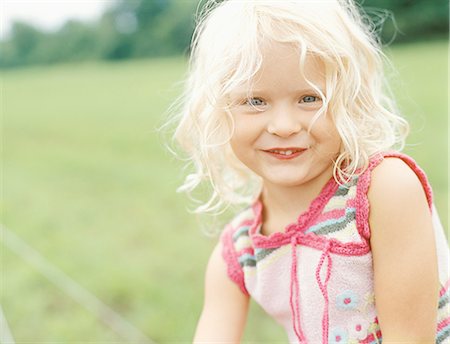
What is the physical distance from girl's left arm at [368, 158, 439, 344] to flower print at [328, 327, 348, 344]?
0.08 metres

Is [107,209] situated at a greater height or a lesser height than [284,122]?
lesser

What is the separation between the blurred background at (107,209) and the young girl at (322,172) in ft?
0.88

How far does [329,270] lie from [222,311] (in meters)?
0.26

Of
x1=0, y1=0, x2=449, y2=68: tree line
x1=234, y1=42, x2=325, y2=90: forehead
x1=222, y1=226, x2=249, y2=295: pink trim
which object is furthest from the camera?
x1=0, y1=0, x2=449, y2=68: tree line

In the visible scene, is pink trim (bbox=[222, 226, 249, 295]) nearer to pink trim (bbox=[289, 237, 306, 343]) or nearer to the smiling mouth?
pink trim (bbox=[289, 237, 306, 343])

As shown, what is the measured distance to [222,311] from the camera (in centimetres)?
132

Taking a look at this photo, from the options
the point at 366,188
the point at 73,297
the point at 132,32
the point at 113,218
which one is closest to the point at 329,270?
the point at 366,188

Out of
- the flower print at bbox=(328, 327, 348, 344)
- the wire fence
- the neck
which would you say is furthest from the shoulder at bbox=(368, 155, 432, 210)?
the wire fence

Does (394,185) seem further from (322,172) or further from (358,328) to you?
(358,328)

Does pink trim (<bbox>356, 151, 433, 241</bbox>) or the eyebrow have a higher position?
the eyebrow

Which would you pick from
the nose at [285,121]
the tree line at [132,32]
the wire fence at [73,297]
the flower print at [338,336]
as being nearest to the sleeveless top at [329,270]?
the flower print at [338,336]

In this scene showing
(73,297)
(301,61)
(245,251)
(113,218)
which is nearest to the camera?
(301,61)

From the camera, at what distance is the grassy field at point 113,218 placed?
97.6 inches

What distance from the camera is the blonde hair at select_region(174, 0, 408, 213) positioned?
110cm
